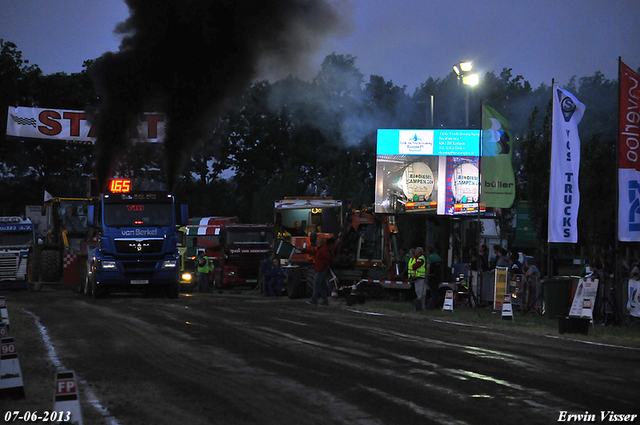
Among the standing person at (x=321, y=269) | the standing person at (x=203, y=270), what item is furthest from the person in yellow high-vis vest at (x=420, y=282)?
the standing person at (x=203, y=270)

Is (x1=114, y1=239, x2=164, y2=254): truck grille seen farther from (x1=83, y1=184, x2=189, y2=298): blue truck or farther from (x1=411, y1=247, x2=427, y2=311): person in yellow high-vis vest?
(x1=411, y1=247, x2=427, y2=311): person in yellow high-vis vest

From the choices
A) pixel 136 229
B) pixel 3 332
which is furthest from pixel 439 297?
pixel 3 332

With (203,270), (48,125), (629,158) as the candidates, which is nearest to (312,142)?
(48,125)

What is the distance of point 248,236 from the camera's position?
118 ft

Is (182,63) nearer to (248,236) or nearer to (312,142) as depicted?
(248,236)

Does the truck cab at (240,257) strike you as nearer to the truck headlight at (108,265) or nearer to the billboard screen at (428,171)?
the billboard screen at (428,171)

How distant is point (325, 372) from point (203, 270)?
22.5 metres

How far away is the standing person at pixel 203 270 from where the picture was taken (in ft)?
105

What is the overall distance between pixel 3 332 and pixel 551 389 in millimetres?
6265

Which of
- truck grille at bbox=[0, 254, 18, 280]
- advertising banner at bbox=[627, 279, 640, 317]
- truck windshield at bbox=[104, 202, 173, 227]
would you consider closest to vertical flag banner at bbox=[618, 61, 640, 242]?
advertising banner at bbox=[627, 279, 640, 317]

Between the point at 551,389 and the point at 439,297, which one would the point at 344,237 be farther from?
the point at 551,389

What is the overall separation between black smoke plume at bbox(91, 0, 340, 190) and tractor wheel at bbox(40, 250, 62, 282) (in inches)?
160

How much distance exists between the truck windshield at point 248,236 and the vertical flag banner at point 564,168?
58.3 feet

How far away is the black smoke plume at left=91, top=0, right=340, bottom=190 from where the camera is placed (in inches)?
969
